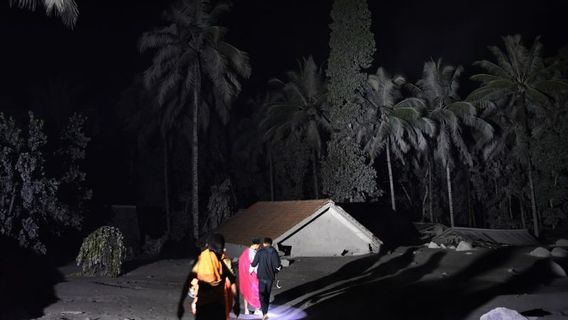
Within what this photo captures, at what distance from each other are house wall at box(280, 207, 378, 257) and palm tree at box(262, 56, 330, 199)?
17.2 m

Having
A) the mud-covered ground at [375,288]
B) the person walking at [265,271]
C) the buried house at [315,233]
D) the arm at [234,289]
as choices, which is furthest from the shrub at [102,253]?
the arm at [234,289]

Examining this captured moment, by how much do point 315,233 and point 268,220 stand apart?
284cm

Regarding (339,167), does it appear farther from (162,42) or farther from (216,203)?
(162,42)

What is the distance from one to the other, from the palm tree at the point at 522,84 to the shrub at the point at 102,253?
28.1 m

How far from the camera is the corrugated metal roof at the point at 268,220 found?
2264cm

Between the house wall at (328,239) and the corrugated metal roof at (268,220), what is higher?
the corrugated metal roof at (268,220)

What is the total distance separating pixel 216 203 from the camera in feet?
122

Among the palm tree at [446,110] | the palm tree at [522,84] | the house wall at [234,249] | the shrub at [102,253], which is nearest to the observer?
the shrub at [102,253]

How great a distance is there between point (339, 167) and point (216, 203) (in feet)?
32.2

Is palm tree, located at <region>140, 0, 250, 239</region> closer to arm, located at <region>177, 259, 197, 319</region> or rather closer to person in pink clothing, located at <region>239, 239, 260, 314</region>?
person in pink clothing, located at <region>239, 239, 260, 314</region>

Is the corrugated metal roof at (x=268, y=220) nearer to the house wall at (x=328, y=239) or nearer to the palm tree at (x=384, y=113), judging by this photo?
the house wall at (x=328, y=239)

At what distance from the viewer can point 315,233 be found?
75.6 feet

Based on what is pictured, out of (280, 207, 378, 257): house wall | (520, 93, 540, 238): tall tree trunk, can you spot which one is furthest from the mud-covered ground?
(520, 93, 540, 238): tall tree trunk

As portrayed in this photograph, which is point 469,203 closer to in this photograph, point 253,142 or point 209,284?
point 253,142
